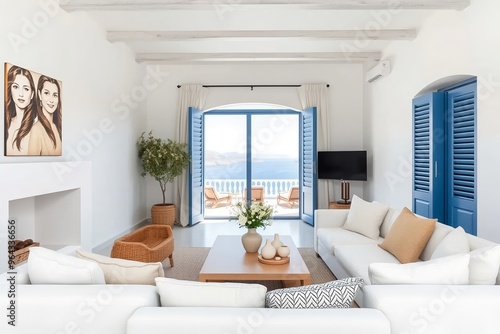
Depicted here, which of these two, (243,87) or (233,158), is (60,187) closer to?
(243,87)

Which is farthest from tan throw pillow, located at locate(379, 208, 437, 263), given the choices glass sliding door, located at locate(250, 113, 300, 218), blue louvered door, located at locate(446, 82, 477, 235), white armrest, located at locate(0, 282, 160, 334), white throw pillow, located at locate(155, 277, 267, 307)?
glass sliding door, located at locate(250, 113, 300, 218)

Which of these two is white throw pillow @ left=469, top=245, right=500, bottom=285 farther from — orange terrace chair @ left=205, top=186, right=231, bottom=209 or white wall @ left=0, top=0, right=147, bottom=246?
orange terrace chair @ left=205, top=186, right=231, bottom=209

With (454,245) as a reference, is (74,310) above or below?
below

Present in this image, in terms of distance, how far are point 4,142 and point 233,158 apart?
5.84 m

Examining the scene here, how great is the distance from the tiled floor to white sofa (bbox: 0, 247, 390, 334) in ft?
12.8

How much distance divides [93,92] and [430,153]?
4.56 metres

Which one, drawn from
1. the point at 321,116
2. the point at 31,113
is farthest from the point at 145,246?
the point at 321,116

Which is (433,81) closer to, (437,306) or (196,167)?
(437,306)

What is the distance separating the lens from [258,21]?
4895 millimetres

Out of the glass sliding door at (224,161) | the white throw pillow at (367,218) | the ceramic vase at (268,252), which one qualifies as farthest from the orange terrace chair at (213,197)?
the ceramic vase at (268,252)

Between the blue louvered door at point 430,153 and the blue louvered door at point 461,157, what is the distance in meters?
0.09

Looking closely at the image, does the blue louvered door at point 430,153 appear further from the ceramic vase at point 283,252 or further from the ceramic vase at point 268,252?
the ceramic vase at point 268,252

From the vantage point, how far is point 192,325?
1445mm

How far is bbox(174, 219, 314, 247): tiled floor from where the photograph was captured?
18.6 feet
